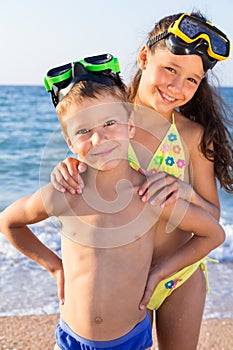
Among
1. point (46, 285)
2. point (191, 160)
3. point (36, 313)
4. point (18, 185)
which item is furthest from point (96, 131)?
point (18, 185)

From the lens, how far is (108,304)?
250 centimetres

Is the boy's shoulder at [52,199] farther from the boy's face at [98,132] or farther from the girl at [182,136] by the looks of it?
the girl at [182,136]

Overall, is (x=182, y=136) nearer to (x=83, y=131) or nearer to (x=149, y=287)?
(x=83, y=131)

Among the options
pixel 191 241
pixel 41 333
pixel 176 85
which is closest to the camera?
pixel 191 241

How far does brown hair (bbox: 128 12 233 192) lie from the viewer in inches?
116

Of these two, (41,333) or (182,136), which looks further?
(41,333)

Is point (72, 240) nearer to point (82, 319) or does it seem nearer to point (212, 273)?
point (82, 319)

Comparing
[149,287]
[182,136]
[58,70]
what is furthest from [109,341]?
[58,70]

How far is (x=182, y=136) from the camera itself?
2928mm

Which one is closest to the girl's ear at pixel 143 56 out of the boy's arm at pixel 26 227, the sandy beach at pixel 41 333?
the boy's arm at pixel 26 227

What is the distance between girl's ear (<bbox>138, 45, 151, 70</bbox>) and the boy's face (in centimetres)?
63

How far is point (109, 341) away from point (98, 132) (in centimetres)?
92

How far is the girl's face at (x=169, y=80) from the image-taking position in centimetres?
280

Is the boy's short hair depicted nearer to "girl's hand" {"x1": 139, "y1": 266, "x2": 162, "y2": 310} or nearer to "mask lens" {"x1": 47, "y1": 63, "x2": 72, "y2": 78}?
"mask lens" {"x1": 47, "y1": 63, "x2": 72, "y2": 78}
